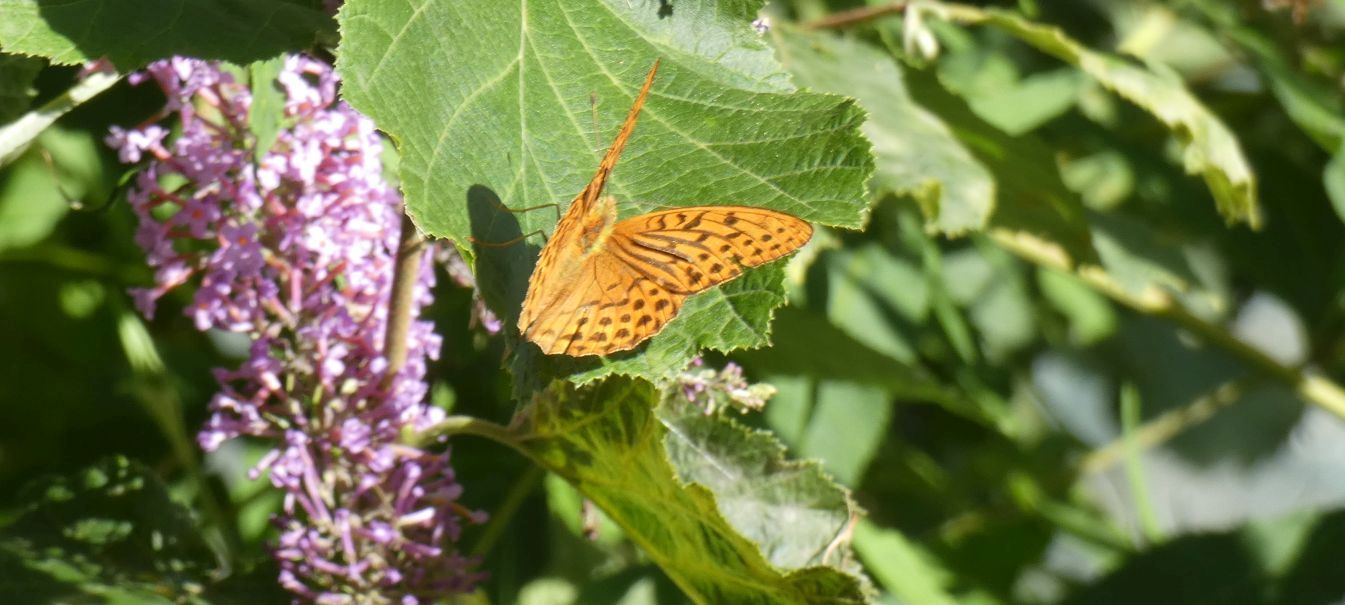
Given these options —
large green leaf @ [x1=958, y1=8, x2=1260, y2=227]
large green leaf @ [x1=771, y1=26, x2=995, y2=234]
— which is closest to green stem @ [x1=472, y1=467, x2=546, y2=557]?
large green leaf @ [x1=771, y1=26, x2=995, y2=234]

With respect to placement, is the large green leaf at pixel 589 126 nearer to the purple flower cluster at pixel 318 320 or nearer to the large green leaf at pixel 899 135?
the purple flower cluster at pixel 318 320

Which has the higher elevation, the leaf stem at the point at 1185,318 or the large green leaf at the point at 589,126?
the large green leaf at the point at 589,126

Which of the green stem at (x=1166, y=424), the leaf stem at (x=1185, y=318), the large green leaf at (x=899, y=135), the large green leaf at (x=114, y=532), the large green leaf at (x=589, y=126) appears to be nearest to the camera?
the large green leaf at (x=589, y=126)

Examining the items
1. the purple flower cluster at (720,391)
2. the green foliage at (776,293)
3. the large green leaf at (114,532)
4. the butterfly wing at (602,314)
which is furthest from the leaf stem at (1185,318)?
the large green leaf at (114,532)

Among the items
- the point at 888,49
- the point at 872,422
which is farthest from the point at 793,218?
the point at 872,422

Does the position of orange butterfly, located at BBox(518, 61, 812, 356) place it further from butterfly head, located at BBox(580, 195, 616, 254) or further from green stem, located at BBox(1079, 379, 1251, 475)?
green stem, located at BBox(1079, 379, 1251, 475)
